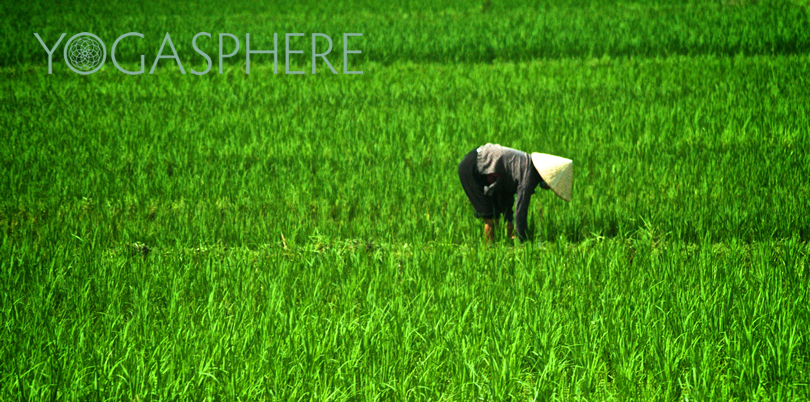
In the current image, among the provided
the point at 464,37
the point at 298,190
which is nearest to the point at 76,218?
the point at 298,190

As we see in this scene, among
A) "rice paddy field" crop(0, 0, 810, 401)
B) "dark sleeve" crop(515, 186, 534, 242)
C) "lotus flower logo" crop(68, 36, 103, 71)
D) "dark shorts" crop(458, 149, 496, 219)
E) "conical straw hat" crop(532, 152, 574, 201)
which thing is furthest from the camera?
"lotus flower logo" crop(68, 36, 103, 71)

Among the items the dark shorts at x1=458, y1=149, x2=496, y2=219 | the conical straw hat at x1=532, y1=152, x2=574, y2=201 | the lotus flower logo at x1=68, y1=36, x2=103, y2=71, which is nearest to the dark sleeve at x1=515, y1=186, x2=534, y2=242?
the conical straw hat at x1=532, y1=152, x2=574, y2=201

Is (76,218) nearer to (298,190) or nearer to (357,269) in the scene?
(298,190)

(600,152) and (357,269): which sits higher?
(600,152)

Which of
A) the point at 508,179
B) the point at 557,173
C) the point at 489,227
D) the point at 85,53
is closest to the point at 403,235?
the point at 489,227

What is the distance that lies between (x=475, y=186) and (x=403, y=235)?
1.96 feet

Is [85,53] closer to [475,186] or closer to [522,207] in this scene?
[475,186]

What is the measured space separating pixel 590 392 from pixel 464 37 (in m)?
10.1

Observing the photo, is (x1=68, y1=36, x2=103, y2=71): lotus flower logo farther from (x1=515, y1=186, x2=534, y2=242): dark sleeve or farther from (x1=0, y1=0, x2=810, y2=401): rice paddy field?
(x1=515, y1=186, x2=534, y2=242): dark sleeve

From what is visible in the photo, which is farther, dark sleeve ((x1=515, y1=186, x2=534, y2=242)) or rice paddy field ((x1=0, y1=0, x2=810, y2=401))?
dark sleeve ((x1=515, y1=186, x2=534, y2=242))

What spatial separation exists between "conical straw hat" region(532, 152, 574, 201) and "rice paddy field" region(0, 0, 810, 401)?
1.11 feet

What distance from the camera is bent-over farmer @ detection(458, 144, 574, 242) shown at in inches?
138

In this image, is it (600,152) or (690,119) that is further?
(690,119)

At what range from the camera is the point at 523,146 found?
579 centimetres
